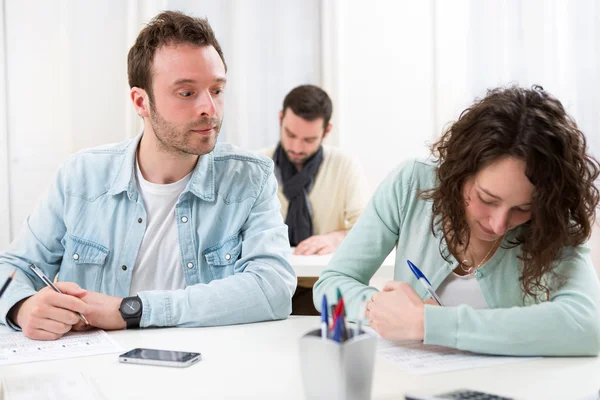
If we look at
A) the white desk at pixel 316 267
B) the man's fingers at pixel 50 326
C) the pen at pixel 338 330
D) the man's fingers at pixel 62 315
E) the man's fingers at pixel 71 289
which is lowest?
the white desk at pixel 316 267

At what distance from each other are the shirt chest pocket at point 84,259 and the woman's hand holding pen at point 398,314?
2.61ft

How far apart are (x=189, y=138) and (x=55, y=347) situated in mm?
676

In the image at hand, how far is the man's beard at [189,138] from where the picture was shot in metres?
1.87

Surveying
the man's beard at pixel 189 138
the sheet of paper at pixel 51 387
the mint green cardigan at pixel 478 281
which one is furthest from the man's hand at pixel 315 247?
the sheet of paper at pixel 51 387

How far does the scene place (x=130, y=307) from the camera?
5.09 feet

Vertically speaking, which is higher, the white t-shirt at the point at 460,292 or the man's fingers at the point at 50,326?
the white t-shirt at the point at 460,292

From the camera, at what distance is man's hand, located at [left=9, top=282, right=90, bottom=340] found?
1.47 meters

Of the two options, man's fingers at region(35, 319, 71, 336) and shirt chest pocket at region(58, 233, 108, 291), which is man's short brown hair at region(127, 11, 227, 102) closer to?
shirt chest pocket at region(58, 233, 108, 291)

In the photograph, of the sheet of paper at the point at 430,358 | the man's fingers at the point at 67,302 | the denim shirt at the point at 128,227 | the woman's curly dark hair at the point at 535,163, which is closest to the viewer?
the sheet of paper at the point at 430,358

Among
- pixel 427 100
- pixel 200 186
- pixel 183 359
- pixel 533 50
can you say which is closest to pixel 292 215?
pixel 427 100

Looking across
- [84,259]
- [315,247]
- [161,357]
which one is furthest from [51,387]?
[315,247]

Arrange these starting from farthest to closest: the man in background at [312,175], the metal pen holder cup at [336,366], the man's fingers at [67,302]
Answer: the man in background at [312,175]
the man's fingers at [67,302]
the metal pen holder cup at [336,366]

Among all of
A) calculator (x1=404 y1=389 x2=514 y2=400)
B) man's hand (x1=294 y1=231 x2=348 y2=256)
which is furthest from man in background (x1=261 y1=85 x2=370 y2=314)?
calculator (x1=404 y1=389 x2=514 y2=400)

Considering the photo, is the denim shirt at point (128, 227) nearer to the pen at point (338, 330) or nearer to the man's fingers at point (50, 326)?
the man's fingers at point (50, 326)
